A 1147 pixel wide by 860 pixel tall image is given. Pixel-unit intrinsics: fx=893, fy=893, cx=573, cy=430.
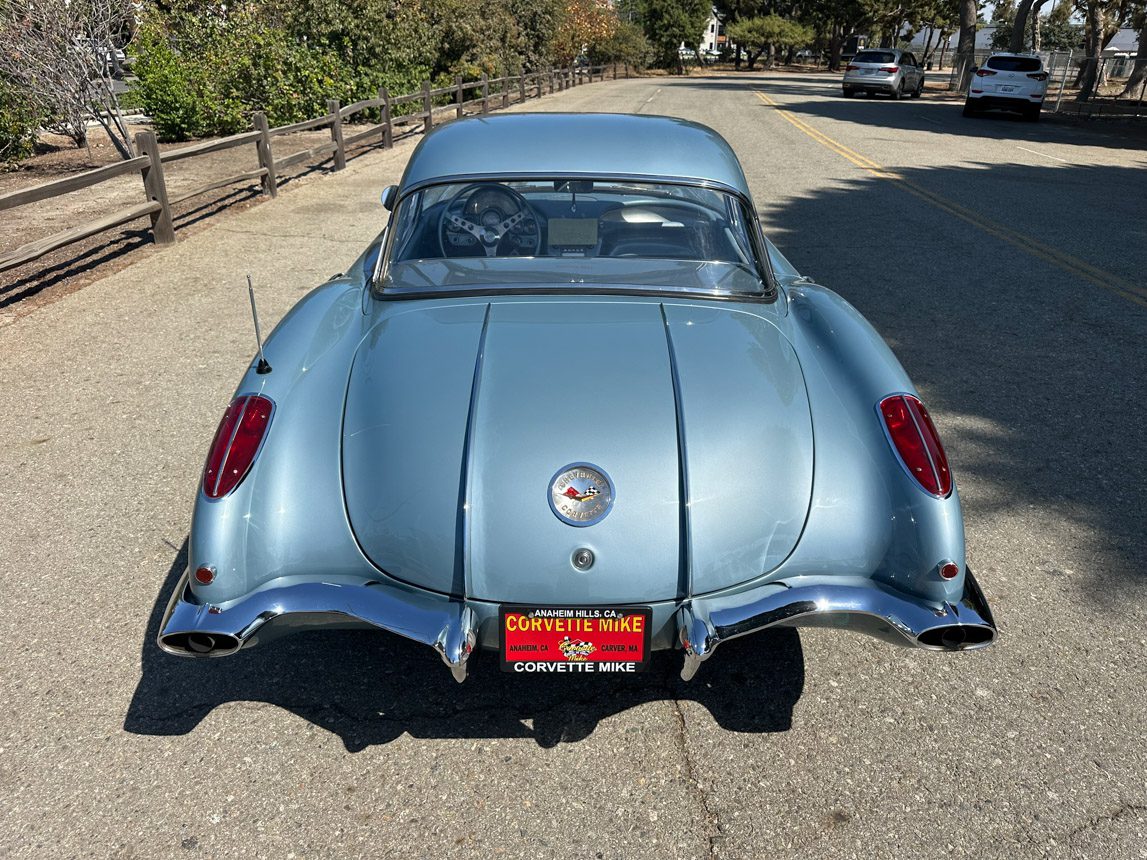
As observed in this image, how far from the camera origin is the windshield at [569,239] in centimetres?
333

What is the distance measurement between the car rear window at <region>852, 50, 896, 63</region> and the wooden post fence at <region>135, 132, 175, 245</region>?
30.0m

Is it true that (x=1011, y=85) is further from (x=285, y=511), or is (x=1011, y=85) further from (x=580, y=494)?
(x=285, y=511)

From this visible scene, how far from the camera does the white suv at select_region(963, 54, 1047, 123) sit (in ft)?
75.3

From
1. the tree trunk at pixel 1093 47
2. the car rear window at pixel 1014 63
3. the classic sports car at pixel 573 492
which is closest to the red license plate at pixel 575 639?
the classic sports car at pixel 573 492

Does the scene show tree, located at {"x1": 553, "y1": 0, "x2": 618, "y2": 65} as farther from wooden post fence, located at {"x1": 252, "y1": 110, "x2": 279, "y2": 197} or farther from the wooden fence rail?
wooden post fence, located at {"x1": 252, "y1": 110, "x2": 279, "y2": 197}

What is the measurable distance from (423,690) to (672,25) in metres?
62.4

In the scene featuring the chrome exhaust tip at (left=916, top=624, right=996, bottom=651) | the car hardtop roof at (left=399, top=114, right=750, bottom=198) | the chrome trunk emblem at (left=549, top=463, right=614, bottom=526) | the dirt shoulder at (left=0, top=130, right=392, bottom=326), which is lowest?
the dirt shoulder at (left=0, top=130, right=392, bottom=326)

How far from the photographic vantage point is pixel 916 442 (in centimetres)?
266

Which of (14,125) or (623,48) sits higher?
(14,125)

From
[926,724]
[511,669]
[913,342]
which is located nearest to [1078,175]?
[913,342]

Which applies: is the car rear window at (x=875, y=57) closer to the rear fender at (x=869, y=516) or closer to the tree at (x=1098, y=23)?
the tree at (x=1098, y=23)

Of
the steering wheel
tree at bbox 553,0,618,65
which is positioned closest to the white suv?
tree at bbox 553,0,618,65

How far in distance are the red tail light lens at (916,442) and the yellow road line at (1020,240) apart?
554cm

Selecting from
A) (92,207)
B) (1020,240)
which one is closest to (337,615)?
(1020,240)
